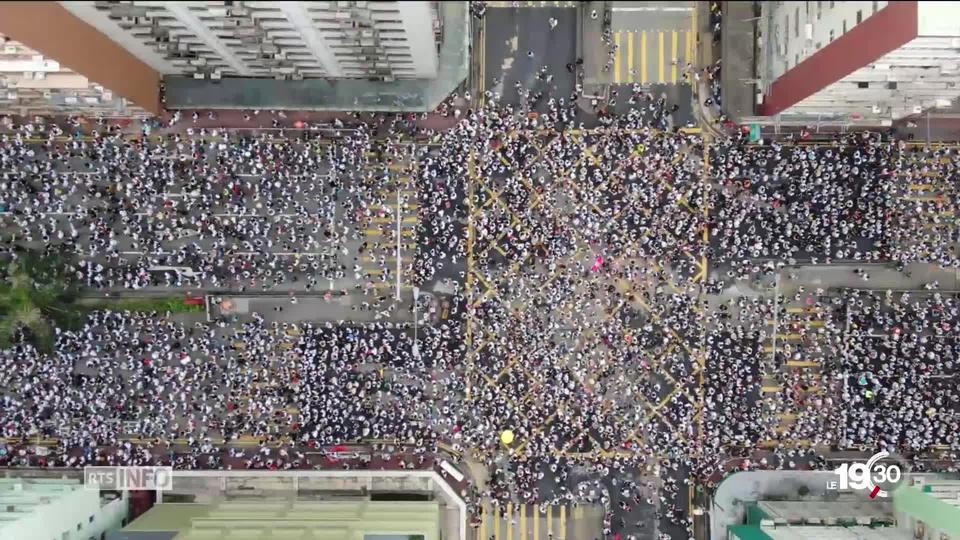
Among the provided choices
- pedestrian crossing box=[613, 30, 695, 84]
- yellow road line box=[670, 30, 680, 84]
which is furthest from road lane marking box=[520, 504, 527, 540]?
yellow road line box=[670, 30, 680, 84]

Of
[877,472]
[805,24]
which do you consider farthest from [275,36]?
[877,472]

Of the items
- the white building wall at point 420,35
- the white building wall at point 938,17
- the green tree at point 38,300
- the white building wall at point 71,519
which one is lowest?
the white building wall at point 71,519

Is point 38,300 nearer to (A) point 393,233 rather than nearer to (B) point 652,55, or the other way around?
(A) point 393,233

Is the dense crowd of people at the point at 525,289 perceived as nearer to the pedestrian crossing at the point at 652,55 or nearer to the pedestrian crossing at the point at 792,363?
the pedestrian crossing at the point at 792,363

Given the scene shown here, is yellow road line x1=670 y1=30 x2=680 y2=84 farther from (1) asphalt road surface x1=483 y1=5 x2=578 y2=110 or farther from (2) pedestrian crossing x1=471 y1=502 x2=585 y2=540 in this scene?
(2) pedestrian crossing x1=471 y1=502 x2=585 y2=540

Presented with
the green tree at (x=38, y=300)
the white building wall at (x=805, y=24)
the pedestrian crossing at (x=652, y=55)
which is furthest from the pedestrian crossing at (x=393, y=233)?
the white building wall at (x=805, y=24)
